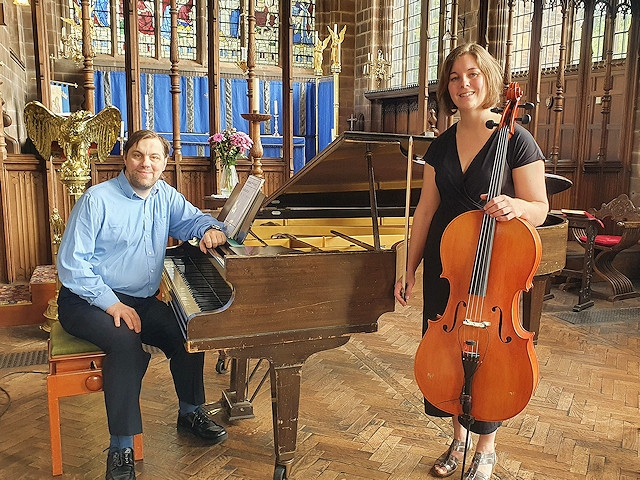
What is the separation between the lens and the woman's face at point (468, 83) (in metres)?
2.04

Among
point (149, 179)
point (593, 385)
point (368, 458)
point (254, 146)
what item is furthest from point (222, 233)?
point (254, 146)

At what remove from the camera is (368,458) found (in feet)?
8.47

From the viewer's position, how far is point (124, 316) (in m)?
2.32

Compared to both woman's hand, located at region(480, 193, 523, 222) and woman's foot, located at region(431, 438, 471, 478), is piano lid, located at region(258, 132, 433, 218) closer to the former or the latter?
woman's hand, located at region(480, 193, 523, 222)

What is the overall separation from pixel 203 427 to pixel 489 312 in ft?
4.83

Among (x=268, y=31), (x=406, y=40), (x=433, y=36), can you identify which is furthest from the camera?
(x=268, y=31)

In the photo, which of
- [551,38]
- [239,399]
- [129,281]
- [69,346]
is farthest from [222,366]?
[551,38]

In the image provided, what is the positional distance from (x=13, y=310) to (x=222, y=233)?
270 centimetres

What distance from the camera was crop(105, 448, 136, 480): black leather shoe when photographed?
2289mm

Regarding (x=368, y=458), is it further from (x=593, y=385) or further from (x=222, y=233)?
(x=593, y=385)

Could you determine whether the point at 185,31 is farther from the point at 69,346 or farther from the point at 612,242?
the point at 69,346

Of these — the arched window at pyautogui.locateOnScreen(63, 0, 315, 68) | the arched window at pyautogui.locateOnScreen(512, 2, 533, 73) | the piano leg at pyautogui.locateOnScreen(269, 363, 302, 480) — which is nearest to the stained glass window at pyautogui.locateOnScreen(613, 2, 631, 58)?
the arched window at pyautogui.locateOnScreen(512, 2, 533, 73)

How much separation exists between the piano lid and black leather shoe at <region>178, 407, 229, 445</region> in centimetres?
105

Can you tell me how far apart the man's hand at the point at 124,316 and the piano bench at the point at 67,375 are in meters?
0.17
